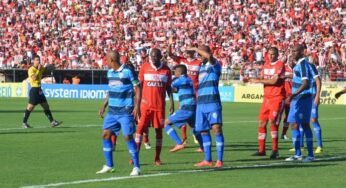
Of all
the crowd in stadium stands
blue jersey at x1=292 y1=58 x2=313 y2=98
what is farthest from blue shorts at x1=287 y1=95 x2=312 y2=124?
the crowd in stadium stands

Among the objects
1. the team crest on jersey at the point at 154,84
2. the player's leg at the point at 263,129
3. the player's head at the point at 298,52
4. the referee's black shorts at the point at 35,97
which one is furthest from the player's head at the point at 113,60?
the referee's black shorts at the point at 35,97

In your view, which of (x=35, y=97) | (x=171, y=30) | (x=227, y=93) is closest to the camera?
(x=35, y=97)

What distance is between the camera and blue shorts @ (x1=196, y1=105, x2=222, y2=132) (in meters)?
17.0

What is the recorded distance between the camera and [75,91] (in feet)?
175

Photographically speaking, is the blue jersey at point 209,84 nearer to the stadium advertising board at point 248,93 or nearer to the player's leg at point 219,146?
the player's leg at point 219,146

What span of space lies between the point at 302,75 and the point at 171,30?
38448mm

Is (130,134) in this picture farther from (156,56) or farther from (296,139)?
(296,139)

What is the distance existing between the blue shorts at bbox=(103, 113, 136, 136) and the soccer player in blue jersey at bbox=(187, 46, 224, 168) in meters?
1.81

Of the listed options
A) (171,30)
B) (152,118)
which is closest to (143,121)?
(152,118)

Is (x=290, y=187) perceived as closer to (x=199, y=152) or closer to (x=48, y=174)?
(x=48, y=174)

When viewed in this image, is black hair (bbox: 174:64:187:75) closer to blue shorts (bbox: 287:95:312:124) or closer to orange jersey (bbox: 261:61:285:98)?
orange jersey (bbox: 261:61:285:98)

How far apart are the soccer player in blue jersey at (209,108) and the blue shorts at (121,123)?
1811mm

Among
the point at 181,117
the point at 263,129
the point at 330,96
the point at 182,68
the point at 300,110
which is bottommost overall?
the point at 330,96

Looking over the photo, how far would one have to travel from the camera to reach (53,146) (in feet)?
70.5
